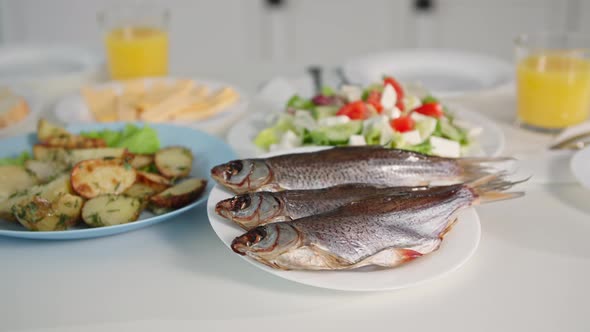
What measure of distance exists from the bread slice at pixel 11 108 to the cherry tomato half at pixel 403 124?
1161mm

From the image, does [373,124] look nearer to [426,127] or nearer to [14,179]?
[426,127]

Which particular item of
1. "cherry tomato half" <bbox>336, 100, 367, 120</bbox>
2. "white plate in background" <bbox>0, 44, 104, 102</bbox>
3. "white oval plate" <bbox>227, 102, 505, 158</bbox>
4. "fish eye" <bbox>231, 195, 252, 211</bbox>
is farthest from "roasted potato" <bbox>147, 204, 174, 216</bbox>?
"white plate in background" <bbox>0, 44, 104, 102</bbox>

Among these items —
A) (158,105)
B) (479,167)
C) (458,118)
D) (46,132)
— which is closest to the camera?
(479,167)

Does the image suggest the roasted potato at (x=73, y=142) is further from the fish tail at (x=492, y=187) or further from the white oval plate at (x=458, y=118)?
the fish tail at (x=492, y=187)

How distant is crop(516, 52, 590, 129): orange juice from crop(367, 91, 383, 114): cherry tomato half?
19.2 inches

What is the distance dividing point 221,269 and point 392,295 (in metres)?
0.32

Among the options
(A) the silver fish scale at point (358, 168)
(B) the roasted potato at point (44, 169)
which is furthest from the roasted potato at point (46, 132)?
(A) the silver fish scale at point (358, 168)

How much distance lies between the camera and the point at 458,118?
172cm

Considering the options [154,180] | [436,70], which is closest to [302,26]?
[436,70]

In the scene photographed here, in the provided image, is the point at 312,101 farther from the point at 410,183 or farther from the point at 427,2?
the point at 427,2

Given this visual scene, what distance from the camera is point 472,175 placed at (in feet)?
4.11

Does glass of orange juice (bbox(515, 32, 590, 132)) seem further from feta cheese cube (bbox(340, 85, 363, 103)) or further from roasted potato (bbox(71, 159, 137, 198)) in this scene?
roasted potato (bbox(71, 159, 137, 198))

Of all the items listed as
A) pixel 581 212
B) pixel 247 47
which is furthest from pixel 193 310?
pixel 247 47

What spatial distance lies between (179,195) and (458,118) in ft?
2.85
